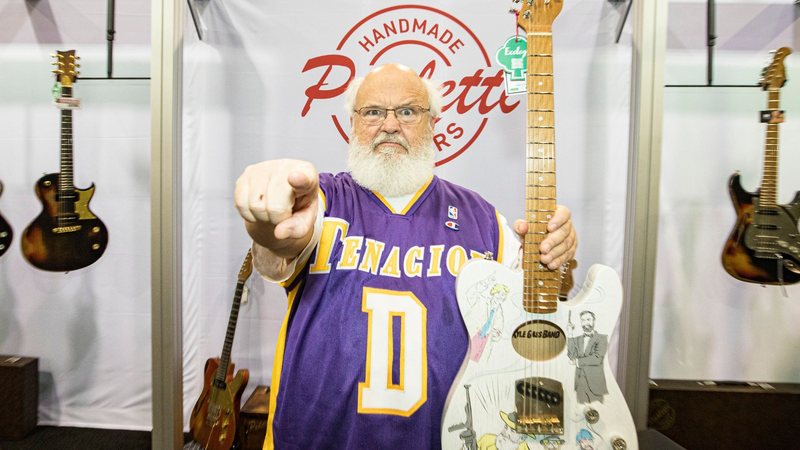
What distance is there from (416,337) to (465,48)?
3.33 feet

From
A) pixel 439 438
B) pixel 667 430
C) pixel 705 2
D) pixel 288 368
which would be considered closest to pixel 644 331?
pixel 667 430

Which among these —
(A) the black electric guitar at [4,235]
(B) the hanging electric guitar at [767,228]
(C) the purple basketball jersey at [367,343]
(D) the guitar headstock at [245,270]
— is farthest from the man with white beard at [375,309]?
(A) the black electric guitar at [4,235]

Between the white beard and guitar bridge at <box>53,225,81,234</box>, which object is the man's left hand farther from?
guitar bridge at <box>53,225,81,234</box>

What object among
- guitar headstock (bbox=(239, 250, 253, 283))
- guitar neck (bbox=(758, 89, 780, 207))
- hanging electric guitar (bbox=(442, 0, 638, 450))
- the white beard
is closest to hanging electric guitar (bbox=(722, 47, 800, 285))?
guitar neck (bbox=(758, 89, 780, 207))

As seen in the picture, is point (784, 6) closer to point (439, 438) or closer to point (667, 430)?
point (667, 430)

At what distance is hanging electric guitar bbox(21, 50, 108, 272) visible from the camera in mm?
1584

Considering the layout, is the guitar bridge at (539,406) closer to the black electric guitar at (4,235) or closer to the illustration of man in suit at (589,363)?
the illustration of man in suit at (589,363)

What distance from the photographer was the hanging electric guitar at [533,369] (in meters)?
0.99

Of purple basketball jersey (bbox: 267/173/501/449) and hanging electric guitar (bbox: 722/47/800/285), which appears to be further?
hanging electric guitar (bbox: 722/47/800/285)

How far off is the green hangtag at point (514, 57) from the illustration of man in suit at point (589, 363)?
663 millimetres

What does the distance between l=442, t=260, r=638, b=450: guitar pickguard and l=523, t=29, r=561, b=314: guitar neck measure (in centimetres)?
10

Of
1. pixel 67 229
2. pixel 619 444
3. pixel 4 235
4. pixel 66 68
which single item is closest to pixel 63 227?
pixel 67 229

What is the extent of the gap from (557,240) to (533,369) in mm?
308

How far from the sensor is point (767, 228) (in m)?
1.50
